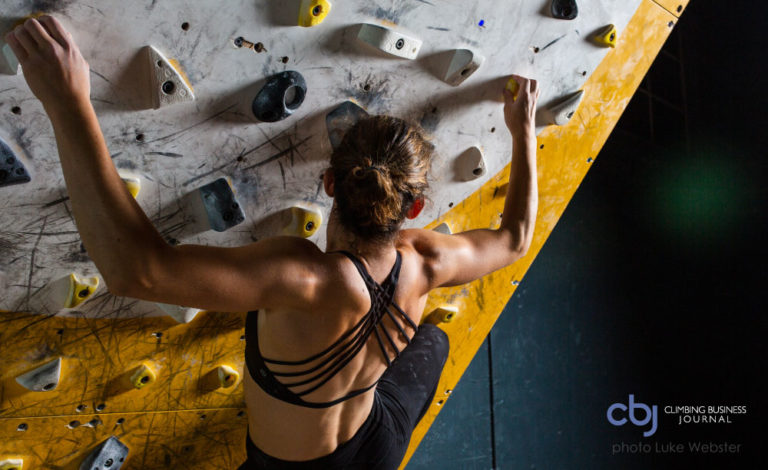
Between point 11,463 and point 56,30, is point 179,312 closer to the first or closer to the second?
point 11,463

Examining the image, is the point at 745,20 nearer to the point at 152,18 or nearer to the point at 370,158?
the point at 370,158

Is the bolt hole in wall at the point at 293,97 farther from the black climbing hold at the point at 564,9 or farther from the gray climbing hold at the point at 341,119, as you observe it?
the black climbing hold at the point at 564,9

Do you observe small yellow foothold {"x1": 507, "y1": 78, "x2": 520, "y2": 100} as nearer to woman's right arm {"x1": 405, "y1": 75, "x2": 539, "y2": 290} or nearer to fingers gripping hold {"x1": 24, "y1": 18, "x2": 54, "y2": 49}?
woman's right arm {"x1": 405, "y1": 75, "x2": 539, "y2": 290}

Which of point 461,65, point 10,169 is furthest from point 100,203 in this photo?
point 461,65

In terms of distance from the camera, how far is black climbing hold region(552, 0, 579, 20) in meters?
1.67

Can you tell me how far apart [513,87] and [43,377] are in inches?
52.5

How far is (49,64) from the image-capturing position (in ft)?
3.20

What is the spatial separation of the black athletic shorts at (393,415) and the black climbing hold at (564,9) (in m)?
0.96

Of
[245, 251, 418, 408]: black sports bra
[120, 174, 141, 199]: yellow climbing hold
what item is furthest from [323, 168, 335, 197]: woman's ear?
[120, 174, 141, 199]: yellow climbing hold

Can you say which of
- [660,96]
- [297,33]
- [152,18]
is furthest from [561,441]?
[152,18]

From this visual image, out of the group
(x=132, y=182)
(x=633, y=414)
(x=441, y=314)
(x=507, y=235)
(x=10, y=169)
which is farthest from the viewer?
(x=633, y=414)

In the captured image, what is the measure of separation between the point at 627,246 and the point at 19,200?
9.02ft

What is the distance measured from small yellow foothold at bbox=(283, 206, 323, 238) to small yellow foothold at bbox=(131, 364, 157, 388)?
452 mm

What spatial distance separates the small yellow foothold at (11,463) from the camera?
4.59ft
